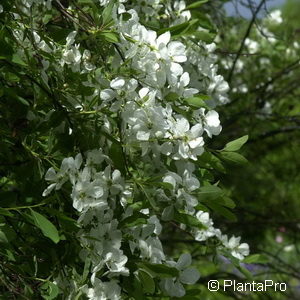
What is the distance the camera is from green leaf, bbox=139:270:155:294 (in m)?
1.42

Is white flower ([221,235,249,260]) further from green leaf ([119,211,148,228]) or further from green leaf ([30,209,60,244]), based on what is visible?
green leaf ([30,209,60,244])

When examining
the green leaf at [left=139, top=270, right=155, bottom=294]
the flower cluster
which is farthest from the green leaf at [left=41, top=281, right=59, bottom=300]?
the green leaf at [left=139, top=270, right=155, bottom=294]

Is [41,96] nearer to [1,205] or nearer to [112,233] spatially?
[1,205]

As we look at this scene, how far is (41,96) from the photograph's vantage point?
1.57m

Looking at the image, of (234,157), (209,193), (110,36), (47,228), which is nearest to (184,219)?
(209,193)

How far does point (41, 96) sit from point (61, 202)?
0.26 meters

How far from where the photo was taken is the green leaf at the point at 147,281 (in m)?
1.42

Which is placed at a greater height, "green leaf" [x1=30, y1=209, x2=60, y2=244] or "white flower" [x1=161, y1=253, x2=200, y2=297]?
"green leaf" [x1=30, y1=209, x2=60, y2=244]

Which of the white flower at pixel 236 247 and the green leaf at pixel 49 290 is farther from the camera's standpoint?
the white flower at pixel 236 247

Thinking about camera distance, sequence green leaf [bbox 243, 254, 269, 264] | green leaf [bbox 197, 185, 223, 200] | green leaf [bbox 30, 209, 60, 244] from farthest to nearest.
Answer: green leaf [bbox 243, 254, 269, 264] → green leaf [bbox 197, 185, 223, 200] → green leaf [bbox 30, 209, 60, 244]

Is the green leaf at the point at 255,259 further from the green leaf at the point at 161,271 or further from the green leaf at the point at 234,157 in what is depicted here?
the green leaf at the point at 161,271

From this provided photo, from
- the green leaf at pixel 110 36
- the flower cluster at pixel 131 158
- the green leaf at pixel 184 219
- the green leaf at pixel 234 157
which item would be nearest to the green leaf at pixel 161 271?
the flower cluster at pixel 131 158

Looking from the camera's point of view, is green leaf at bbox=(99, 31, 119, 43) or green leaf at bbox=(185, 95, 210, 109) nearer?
green leaf at bbox=(99, 31, 119, 43)

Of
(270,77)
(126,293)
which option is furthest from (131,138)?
(270,77)
